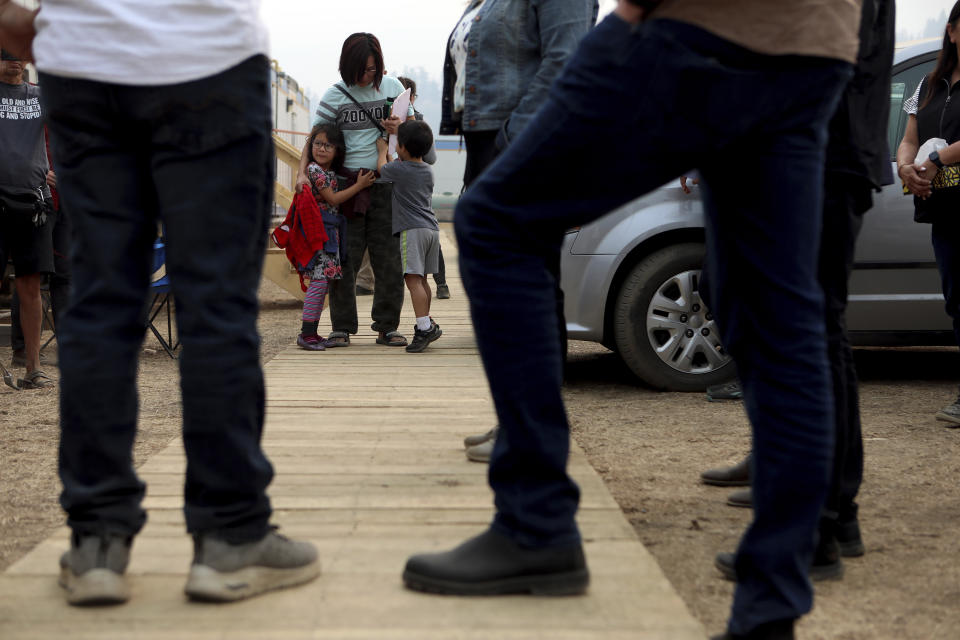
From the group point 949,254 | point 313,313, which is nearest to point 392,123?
point 313,313

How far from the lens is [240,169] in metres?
2.04

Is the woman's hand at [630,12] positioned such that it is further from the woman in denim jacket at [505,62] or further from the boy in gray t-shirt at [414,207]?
the boy in gray t-shirt at [414,207]

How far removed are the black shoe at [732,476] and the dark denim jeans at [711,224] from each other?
1.60 metres

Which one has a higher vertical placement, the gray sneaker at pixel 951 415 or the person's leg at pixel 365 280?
the person's leg at pixel 365 280

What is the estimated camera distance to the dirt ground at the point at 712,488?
2516 millimetres

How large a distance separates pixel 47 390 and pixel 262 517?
4337 mm

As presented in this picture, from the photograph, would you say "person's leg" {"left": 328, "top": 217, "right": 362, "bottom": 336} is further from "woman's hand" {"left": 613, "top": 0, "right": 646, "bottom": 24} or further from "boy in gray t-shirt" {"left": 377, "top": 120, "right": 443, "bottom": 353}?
"woman's hand" {"left": 613, "top": 0, "right": 646, "bottom": 24}

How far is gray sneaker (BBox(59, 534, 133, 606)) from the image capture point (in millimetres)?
2055

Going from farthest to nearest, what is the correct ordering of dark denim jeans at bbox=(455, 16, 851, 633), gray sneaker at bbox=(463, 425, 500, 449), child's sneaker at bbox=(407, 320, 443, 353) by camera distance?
child's sneaker at bbox=(407, 320, 443, 353) < gray sneaker at bbox=(463, 425, 500, 449) < dark denim jeans at bbox=(455, 16, 851, 633)

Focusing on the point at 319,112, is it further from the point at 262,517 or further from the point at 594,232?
the point at 262,517

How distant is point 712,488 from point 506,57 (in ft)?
5.35

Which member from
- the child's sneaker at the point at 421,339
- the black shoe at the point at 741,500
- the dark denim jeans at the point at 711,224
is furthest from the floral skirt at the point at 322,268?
the dark denim jeans at the point at 711,224

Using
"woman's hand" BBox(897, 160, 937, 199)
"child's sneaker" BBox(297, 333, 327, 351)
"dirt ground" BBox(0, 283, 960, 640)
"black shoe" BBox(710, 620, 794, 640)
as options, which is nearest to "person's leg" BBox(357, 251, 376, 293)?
"child's sneaker" BBox(297, 333, 327, 351)

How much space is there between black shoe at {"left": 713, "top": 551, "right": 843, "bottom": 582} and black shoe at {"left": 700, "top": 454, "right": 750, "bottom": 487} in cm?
90
